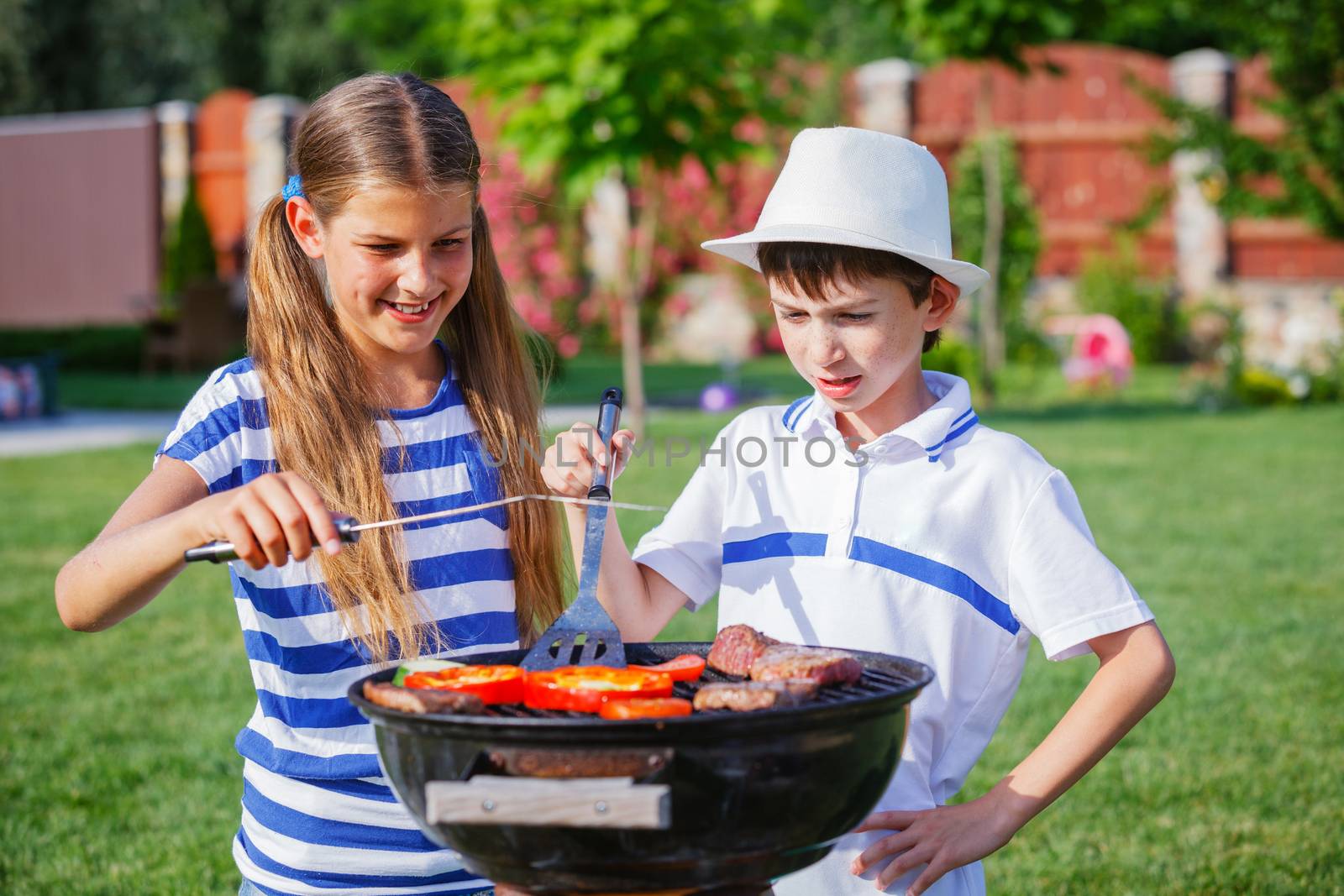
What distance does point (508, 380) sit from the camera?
2.15 meters

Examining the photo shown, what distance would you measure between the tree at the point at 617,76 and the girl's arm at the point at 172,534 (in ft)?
22.3

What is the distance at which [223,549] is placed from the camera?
4.63ft

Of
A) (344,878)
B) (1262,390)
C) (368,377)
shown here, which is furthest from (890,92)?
(344,878)

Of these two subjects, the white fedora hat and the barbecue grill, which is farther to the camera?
the white fedora hat

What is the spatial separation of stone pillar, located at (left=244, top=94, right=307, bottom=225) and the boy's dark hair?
53.1ft

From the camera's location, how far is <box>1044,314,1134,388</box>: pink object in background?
12766mm

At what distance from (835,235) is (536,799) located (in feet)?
3.00

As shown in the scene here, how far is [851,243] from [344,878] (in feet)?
3.68

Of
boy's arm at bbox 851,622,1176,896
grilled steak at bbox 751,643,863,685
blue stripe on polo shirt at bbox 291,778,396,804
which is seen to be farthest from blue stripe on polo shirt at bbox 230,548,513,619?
boy's arm at bbox 851,622,1176,896

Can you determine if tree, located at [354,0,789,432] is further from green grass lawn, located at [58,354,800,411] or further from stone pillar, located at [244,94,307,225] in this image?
Result: stone pillar, located at [244,94,307,225]

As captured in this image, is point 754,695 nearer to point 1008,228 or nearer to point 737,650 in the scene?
point 737,650

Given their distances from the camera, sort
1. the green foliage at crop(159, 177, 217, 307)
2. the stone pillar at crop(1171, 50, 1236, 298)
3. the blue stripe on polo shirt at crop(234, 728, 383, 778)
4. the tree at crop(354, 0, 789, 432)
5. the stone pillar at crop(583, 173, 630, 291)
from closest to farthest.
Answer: the blue stripe on polo shirt at crop(234, 728, 383, 778), the tree at crop(354, 0, 789, 432), the stone pillar at crop(1171, 50, 1236, 298), the stone pillar at crop(583, 173, 630, 291), the green foliage at crop(159, 177, 217, 307)

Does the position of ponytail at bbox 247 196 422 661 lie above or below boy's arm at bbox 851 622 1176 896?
above

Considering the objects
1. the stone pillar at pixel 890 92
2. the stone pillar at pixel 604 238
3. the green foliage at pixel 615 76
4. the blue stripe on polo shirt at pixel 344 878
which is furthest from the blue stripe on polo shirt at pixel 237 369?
the stone pillar at pixel 890 92
